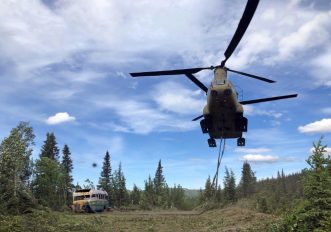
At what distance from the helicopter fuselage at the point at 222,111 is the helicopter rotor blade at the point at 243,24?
99.9 inches

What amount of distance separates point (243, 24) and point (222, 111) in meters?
6.76

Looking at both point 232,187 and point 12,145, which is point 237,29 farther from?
point 232,187

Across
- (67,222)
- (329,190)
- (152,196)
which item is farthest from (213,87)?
(152,196)

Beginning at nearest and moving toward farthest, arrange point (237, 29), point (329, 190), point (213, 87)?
point (237, 29) → point (213, 87) → point (329, 190)

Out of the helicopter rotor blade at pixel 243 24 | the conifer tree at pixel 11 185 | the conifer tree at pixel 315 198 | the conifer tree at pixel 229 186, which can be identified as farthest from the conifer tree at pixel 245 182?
the helicopter rotor blade at pixel 243 24

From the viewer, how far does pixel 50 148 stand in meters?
85.6

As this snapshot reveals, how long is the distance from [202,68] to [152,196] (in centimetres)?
8642

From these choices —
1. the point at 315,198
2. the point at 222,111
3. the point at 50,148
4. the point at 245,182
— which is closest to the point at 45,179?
the point at 50,148

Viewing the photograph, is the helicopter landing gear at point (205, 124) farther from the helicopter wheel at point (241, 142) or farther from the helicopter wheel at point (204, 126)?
the helicopter wheel at point (241, 142)

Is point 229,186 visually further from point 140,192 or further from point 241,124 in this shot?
point 241,124

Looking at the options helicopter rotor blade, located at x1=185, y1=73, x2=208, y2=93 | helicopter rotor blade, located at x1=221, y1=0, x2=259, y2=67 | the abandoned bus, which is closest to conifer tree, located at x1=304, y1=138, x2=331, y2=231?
helicopter rotor blade, located at x1=185, y1=73, x2=208, y2=93

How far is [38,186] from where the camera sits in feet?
220

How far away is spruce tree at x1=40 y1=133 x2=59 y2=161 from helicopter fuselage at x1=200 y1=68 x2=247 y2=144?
241ft

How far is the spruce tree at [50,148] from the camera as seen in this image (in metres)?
84.9
